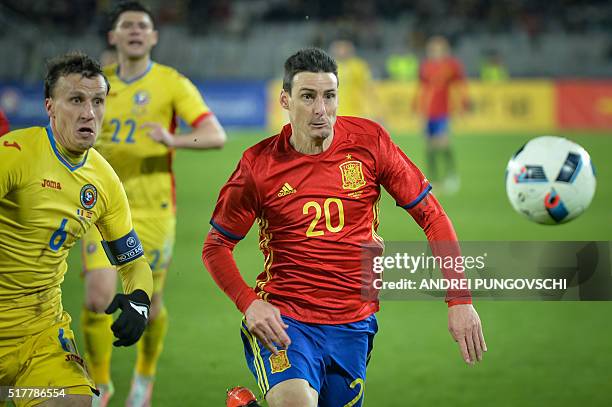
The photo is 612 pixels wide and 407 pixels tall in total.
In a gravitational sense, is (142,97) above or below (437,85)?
below

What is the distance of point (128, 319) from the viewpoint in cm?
387

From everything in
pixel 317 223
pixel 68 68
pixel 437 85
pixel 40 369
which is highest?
pixel 437 85

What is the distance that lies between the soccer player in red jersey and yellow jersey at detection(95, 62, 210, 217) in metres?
1.81

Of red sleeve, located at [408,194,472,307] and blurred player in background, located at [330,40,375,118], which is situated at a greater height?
blurred player in background, located at [330,40,375,118]

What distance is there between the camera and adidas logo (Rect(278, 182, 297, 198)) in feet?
13.8

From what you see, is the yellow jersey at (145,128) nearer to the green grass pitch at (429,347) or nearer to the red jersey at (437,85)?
the green grass pitch at (429,347)

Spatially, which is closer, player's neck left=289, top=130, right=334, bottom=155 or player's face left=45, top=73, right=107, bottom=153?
player's face left=45, top=73, right=107, bottom=153

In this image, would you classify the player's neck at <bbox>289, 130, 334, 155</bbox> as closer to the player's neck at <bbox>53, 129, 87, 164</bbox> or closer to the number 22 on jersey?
the player's neck at <bbox>53, 129, 87, 164</bbox>

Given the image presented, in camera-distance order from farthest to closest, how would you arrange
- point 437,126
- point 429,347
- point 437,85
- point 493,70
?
point 493,70
point 437,85
point 437,126
point 429,347

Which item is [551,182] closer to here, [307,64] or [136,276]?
[307,64]

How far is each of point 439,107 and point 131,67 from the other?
1080 cm

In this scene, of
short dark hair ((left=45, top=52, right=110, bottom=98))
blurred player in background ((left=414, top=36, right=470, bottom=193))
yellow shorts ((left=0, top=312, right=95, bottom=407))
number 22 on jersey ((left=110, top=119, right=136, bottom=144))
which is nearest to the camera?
yellow shorts ((left=0, top=312, right=95, bottom=407))

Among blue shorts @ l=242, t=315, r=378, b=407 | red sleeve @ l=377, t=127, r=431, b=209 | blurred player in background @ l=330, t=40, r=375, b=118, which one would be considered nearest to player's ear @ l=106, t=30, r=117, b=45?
red sleeve @ l=377, t=127, r=431, b=209

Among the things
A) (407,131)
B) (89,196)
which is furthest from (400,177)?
(407,131)
